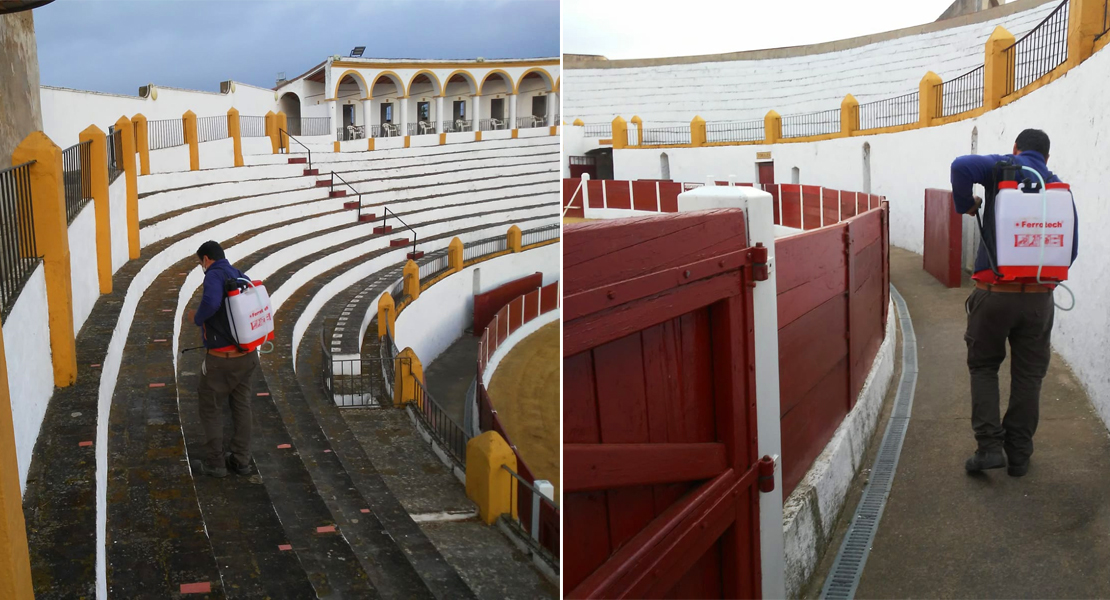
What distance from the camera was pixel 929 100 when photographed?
9594 mm

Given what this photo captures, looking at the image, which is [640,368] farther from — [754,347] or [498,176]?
[498,176]

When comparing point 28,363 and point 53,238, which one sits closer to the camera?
point 28,363

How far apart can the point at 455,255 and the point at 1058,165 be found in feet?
29.4

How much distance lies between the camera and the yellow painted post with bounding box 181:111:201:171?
25.2 ft

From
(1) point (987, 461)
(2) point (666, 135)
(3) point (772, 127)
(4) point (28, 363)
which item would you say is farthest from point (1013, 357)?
(2) point (666, 135)

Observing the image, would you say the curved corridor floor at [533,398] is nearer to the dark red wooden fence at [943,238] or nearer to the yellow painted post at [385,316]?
the yellow painted post at [385,316]

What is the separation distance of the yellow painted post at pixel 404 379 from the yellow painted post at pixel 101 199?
2.39 m

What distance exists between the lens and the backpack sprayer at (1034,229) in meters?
2.06

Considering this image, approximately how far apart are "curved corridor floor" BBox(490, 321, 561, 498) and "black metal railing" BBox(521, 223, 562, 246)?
2093 mm

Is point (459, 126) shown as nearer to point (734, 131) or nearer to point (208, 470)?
point (734, 131)

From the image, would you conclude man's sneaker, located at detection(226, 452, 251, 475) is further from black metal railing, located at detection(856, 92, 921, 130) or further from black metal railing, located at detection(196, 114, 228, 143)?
black metal railing, located at detection(856, 92, 921, 130)

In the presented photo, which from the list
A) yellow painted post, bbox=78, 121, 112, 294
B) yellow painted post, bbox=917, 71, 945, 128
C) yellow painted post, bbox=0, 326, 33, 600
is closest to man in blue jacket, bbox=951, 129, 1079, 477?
yellow painted post, bbox=0, 326, 33, 600

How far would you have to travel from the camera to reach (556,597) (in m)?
3.98

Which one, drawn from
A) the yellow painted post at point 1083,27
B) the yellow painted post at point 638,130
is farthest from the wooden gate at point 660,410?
the yellow painted post at point 638,130
